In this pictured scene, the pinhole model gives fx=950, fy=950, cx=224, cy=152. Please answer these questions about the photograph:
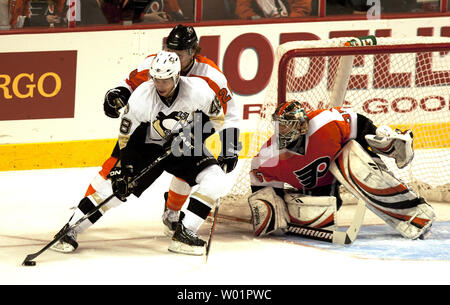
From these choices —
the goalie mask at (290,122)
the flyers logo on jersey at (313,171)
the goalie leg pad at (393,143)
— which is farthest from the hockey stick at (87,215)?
the goalie leg pad at (393,143)

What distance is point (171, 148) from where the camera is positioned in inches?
166

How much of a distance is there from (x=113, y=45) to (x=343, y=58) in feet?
5.15

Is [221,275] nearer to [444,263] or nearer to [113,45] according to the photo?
[444,263]

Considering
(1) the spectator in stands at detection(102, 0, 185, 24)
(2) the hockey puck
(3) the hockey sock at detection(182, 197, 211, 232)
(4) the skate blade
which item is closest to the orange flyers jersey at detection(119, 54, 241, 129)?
(3) the hockey sock at detection(182, 197, 211, 232)

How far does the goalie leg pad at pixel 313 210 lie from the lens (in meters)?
4.43

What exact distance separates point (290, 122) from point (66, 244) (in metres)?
1.15

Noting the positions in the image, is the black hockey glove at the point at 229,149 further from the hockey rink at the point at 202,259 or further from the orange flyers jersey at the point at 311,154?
the hockey rink at the point at 202,259

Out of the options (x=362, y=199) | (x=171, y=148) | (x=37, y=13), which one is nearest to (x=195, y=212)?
(x=171, y=148)

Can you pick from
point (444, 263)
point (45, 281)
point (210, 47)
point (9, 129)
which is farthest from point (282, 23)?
point (45, 281)

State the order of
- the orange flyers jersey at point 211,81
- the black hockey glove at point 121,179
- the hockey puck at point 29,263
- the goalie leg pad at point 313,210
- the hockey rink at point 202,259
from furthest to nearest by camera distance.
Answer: the orange flyers jersey at point 211,81, the goalie leg pad at point 313,210, the black hockey glove at point 121,179, the hockey puck at point 29,263, the hockey rink at point 202,259

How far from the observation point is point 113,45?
19.9 ft

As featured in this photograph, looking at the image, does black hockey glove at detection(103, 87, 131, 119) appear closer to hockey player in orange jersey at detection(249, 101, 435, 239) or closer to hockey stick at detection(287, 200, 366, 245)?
hockey player in orange jersey at detection(249, 101, 435, 239)

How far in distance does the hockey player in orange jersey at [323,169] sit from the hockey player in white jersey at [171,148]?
1.27 feet

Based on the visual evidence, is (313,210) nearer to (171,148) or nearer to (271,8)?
(171,148)
